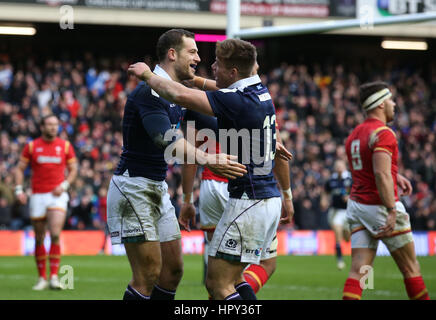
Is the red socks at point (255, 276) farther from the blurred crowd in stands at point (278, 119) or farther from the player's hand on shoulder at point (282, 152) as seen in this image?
the blurred crowd in stands at point (278, 119)

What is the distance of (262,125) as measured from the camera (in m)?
5.70

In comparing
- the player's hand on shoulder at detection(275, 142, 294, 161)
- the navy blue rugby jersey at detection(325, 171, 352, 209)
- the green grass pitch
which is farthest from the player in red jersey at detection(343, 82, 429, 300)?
the navy blue rugby jersey at detection(325, 171, 352, 209)

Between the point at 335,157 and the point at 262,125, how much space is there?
20499 mm

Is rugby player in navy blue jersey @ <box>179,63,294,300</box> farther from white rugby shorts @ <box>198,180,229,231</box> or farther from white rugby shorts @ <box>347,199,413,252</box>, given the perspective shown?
white rugby shorts @ <box>347,199,413,252</box>

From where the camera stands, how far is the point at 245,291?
238 inches

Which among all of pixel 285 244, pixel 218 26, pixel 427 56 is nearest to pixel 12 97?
pixel 218 26

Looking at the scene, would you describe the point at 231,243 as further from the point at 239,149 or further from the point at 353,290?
the point at 353,290

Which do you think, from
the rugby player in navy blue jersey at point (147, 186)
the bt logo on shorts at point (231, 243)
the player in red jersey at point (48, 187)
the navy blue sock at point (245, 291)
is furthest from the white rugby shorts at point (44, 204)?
the bt logo on shorts at point (231, 243)

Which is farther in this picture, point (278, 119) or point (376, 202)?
point (278, 119)

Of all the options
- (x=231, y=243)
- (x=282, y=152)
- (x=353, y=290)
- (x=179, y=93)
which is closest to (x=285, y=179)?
(x=282, y=152)

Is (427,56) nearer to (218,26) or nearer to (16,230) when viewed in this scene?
(218,26)

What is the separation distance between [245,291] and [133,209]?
1157 millimetres

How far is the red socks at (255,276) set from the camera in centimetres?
715

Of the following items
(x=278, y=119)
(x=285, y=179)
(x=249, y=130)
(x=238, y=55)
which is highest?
(x=238, y=55)
